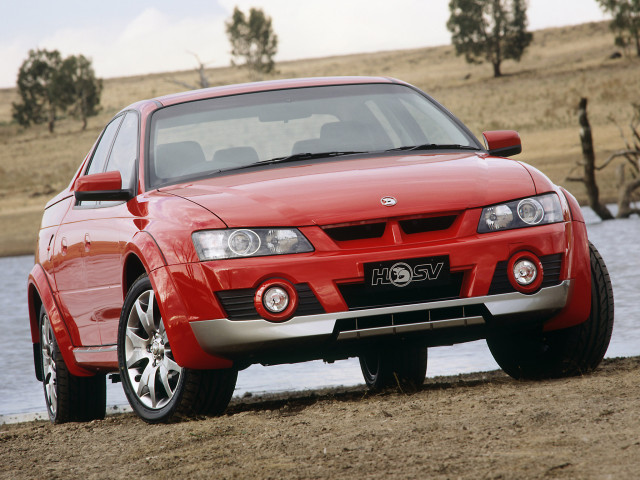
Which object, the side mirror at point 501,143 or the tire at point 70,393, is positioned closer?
the side mirror at point 501,143

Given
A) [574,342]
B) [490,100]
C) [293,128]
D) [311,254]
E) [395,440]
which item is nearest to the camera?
[395,440]

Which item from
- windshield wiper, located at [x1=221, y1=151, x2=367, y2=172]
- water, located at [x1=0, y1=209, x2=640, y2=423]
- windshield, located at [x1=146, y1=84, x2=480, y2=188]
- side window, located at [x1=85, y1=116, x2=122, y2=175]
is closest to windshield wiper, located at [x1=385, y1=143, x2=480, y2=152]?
windshield, located at [x1=146, y1=84, x2=480, y2=188]

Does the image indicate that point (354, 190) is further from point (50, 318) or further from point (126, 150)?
point (50, 318)

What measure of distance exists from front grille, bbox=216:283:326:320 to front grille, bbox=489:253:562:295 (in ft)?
2.51

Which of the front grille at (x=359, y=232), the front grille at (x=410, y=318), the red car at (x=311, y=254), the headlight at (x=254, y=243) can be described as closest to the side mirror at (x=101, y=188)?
the red car at (x=311, y=254)

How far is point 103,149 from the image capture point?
7141 mm

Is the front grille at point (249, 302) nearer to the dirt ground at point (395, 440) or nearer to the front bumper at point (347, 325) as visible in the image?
the front bumper at point (347, 325)

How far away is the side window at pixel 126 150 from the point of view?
6270 millimetres

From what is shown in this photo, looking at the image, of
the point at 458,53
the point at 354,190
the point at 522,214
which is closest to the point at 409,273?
the point at 354,190

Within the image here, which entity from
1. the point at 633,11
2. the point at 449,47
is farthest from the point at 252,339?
the point at 449,47

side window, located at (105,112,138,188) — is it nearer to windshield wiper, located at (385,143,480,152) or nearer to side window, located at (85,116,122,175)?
side window, located at (85,116,122,175)

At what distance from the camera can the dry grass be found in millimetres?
43594

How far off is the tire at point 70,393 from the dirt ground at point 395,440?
96 cm

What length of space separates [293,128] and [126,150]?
91 centimetres
